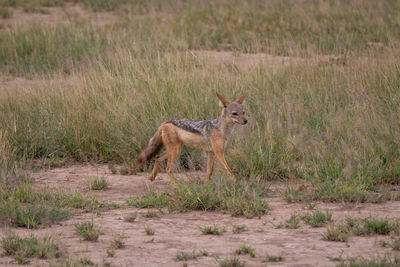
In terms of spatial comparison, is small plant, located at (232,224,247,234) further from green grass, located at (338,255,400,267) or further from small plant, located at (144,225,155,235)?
green grass, located at (338,255,400,267)

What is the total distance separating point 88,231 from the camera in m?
5.51

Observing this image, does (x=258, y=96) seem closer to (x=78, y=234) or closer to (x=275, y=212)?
(x=275, y=212)

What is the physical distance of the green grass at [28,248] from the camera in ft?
16.5

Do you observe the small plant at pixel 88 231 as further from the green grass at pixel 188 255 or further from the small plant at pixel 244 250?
the small plant at pixel 244 250

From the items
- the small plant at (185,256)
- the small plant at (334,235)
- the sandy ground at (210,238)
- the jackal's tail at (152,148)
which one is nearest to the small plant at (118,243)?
the sandy ground at (210,238)

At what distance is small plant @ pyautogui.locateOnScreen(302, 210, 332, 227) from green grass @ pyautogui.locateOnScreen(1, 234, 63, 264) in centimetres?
236

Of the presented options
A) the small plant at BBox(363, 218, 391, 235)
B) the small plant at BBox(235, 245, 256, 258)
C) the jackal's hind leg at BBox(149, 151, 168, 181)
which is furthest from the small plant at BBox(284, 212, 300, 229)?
the jackal's hind leg at BBox(149, 151, 168, 181)

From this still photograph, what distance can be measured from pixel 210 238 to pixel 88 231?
1112 mm

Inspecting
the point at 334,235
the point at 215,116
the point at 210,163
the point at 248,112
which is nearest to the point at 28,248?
the point at 334,235

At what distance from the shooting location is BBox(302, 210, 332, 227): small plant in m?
5.82

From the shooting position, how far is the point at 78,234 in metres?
5.65

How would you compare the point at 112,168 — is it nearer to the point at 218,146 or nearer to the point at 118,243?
the point at 218,146

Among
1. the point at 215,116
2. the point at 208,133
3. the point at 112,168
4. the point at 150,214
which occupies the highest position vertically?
the point at 208,133

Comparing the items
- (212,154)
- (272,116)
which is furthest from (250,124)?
(212,154)
